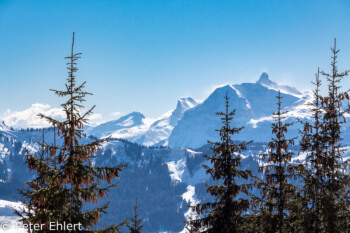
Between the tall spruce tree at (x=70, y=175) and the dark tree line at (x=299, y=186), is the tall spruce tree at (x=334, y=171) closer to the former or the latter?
the dark tree line at (x=299, y=186)

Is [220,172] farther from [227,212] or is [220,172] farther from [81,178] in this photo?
[81,178]

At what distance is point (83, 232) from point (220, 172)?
10.1 meters

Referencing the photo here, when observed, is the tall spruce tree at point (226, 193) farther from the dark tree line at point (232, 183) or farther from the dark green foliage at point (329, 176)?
the dark green foliage at point (329, 176)

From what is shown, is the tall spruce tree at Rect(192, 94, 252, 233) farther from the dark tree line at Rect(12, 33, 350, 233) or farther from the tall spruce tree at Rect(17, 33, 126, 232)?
the tall spruce tree at Rect(17, 33, 126, 232)

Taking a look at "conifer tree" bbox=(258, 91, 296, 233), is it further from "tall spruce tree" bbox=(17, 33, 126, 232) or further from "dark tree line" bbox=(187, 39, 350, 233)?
"tall spruce tree" bbox=(17, 33, 126, 232)

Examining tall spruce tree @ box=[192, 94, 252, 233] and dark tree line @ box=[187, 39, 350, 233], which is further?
tall spruce tree @ box=[192, 94, 252, 233]

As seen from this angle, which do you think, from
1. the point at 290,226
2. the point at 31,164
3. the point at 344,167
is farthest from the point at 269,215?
the point at 31,164

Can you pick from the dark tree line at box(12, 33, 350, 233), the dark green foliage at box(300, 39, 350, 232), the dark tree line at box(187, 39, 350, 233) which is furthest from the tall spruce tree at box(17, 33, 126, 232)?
the dark green foliage at box(300, 39, 350, 232)

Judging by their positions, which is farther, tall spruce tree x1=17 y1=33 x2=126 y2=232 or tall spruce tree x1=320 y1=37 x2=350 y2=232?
tall spruce tree x1=320 y1=37 x2=350 y2=232

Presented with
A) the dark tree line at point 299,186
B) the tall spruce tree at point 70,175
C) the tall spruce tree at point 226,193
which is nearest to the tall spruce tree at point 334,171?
the dark tree line at point 299,186

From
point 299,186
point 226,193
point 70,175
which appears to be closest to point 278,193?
point 299,186

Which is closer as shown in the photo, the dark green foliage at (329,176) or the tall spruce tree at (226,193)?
the dark green foliage at (329,176)

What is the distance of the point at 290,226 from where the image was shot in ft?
64.8

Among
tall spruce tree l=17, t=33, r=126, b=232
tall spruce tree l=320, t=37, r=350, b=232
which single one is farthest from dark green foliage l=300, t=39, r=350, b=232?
tall spruce tree l=17, t=33, r=126, b=232
